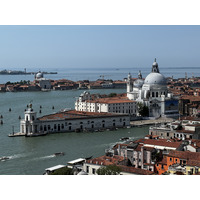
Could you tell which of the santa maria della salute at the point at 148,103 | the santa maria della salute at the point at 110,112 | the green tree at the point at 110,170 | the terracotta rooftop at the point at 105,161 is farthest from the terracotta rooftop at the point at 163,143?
the santa maria della salute at the point at 148,103

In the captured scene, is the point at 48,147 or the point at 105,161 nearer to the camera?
the point at 105,161

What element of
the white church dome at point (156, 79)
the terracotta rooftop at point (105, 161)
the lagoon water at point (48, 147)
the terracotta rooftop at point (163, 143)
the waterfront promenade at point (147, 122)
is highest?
the white church dome at point (156, 79)

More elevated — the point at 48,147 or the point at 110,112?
the point at 110,112

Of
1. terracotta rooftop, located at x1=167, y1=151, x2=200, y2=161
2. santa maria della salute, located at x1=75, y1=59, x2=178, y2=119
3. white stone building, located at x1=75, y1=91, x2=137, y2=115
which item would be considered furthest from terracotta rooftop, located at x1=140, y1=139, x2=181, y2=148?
white stone building, located at x1=75, y1=91, x2=137, y2=115

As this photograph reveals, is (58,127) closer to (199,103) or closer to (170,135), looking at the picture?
(170,135)

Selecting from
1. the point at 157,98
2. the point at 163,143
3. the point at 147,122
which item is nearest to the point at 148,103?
the point at 157,98

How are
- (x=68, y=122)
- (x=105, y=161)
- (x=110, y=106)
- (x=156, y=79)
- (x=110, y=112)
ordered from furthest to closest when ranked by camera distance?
1. (x=156, y=79)
2. (x=110, y=106)
3. (x=110, y=112)
4. (x=68, y=122)
5. (x=105, y=161)

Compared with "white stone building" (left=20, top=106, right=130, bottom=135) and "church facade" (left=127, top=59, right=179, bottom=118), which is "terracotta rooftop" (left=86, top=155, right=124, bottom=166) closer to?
"white stone building" (left=20, top=106, right=130, bottom=135)

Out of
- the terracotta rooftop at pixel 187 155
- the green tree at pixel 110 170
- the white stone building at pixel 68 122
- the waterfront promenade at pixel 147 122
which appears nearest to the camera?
the green tree at pixel 110 170

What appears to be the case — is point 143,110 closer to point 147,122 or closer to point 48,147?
point 147,122

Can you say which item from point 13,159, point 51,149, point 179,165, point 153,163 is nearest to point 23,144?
point 51,149

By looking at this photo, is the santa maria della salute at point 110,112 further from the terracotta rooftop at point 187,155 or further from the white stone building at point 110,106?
the terracotta rooftop at point 187,155
